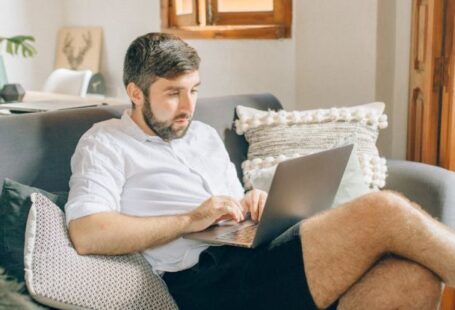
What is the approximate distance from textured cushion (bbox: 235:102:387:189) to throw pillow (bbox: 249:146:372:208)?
3.8 inches

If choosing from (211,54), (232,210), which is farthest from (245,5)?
(232,210)

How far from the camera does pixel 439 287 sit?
147cm

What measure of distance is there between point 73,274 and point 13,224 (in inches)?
8.1

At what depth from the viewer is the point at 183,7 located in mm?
4141

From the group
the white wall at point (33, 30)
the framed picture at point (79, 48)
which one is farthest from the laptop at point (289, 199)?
the white wall at point (33, 30)

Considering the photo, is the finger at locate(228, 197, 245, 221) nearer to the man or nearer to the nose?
the man

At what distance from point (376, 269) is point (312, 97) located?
65.1 inches

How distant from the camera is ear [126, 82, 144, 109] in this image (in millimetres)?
1862

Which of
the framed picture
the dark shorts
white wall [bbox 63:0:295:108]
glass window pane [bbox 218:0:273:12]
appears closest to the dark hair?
the dark shorts

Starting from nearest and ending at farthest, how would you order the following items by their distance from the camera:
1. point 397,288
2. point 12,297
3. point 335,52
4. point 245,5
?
point 12,297
point 397,288
point 335,52
point 245,5

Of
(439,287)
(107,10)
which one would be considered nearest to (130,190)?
(439,287)

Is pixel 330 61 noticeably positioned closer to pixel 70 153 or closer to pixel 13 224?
pixel 70 153

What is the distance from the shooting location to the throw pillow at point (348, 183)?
2043mm

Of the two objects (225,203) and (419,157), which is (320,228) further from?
(419,157)
